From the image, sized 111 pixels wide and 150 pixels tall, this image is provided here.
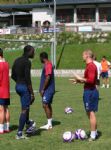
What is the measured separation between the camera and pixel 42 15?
73750 millimetres

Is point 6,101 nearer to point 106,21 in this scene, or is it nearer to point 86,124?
point 86,124

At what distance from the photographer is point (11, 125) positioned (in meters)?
13.3

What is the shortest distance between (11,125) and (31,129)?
151 cm

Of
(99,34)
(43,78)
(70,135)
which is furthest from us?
(99,34)

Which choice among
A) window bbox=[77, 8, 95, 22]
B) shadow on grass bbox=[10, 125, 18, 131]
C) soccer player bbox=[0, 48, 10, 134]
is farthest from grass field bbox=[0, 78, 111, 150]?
window bbox=[77, 8, 95, 22]

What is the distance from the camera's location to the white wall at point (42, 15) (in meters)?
73.1

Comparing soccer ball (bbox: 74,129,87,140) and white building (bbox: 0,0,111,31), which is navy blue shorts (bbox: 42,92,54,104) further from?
white building (bbox: 0,0,111,31)

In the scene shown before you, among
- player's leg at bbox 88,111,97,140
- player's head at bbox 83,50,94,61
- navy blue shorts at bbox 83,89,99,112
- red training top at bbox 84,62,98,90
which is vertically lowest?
player's leg at bbox 88,111,97,140

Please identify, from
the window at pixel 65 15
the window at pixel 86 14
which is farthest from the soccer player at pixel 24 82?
the window at pixel 65 15

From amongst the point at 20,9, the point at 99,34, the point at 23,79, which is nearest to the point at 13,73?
the point at 23,79

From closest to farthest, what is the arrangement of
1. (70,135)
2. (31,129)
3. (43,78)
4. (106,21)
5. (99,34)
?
(70,135) < (31,129) < (43,78) < (99,34) < (106,21)

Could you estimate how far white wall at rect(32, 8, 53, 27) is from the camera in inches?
2876

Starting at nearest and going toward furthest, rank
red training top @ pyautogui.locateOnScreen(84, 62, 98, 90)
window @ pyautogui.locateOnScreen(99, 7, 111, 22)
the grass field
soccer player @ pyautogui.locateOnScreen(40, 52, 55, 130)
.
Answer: the grass field < red training top @ pyautogui.locateOnScreen(84, 62, 98, 90) < soccer player @ pyautogui.locateOnScreen(40, 52, 55, 130) < window @ pyautogui.locateOnScreen(99, 7, 111, 22)

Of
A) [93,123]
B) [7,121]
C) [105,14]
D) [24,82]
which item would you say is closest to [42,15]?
[105,14]
